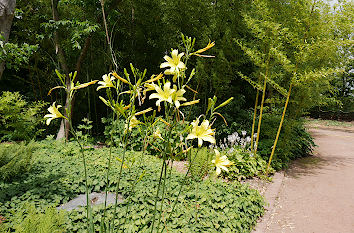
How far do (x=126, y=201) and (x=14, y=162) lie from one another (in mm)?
1392

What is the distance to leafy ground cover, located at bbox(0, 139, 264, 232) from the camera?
174cm

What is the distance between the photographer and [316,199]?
298 cm

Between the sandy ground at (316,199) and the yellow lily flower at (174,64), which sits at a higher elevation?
the yellow lily flower at (174,64)

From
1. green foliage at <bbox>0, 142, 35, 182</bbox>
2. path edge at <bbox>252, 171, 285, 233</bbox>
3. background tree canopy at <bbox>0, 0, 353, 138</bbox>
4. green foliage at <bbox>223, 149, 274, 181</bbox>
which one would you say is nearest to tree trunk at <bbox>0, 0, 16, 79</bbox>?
background tree canopy at <bbox>0, 0, 353, 138</bbox>

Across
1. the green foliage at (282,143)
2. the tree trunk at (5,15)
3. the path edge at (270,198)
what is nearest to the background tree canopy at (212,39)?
the green foliage at (282,143)

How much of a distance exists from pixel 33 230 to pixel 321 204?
3.12 metres

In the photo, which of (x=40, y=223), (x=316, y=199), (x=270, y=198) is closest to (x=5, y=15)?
(x=40, y=223)

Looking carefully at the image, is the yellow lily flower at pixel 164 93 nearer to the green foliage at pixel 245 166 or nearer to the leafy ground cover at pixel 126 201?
the leafy ground cover at pixel 126 201

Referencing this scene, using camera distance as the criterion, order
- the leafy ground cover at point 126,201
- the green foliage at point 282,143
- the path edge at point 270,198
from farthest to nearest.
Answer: the green foliage at point 282,143
the path edge at point 270,198
the leafy ground cover at point 126,201

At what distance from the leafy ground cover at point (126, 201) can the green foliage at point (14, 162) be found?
5cm

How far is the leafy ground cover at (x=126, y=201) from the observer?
5.71ft

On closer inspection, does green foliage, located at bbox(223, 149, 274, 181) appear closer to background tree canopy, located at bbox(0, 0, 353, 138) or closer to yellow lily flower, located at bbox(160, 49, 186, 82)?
background tree canopy, located at bbox(0, 0, 353, 138)

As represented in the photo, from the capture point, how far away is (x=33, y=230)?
1338 millimetres

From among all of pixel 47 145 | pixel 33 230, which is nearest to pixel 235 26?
pixel 47 145
